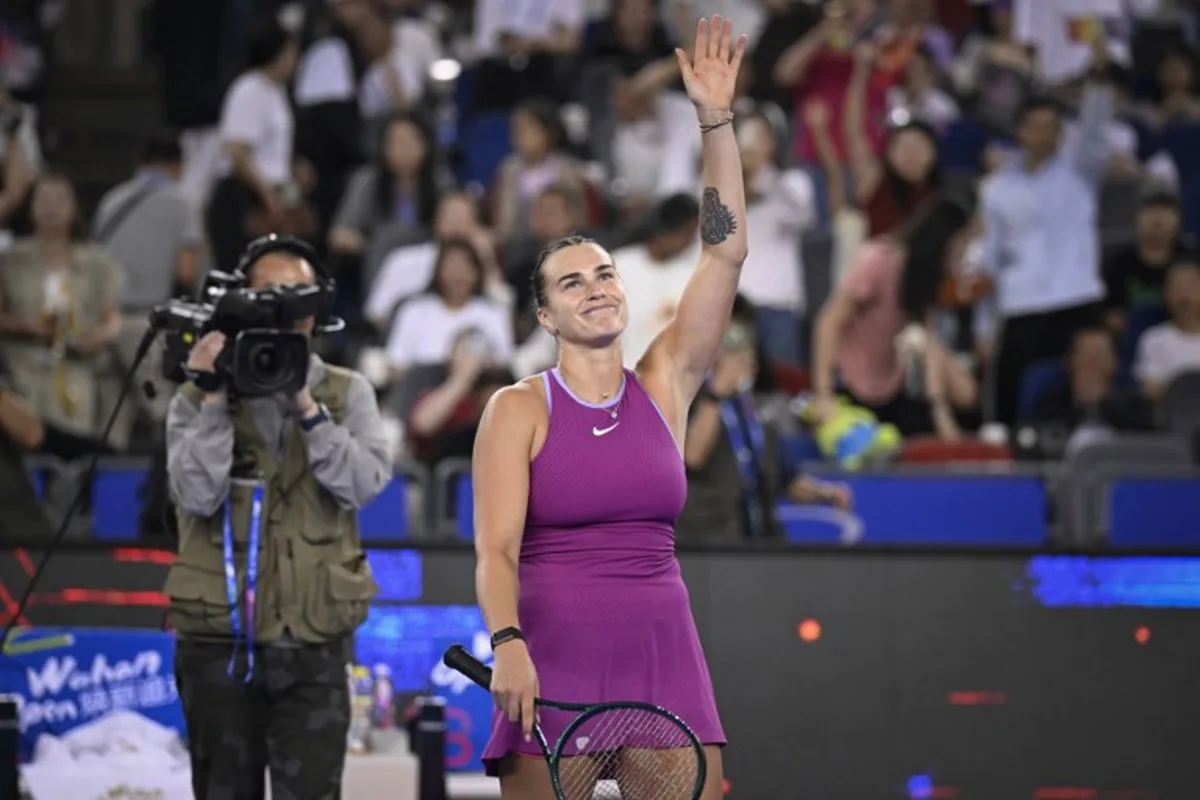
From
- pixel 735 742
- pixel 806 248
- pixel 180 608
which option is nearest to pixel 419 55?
pixel 806 248

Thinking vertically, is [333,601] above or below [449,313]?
below

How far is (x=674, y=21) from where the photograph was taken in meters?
15.0

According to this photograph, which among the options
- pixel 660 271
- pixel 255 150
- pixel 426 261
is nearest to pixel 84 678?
pixel 660 271

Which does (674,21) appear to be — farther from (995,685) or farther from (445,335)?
(995,685)

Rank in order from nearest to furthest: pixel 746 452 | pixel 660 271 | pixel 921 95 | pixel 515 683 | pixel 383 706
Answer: pixel 515 683, pixel 383 706, pixel 746 452, pixel 660 271, pixel 921 95

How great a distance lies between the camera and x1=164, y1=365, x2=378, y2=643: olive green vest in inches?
229

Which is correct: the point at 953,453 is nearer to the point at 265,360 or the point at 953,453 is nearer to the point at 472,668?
the point at 265,360

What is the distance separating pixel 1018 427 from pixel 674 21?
4.32m

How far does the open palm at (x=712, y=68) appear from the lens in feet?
17.6

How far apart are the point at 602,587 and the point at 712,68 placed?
1345 millimetres

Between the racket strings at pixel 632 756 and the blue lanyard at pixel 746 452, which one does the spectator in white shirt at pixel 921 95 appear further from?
the racket strings at pixel 632 756

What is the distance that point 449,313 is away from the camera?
11.5 metres

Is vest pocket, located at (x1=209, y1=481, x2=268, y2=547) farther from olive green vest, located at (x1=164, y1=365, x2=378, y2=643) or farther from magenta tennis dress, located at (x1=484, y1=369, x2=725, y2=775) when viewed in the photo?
magenta tennis dress, located at (x1=484, y1=369, x2=725, y2=775)

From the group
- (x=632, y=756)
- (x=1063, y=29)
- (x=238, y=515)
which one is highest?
(x=1063, y=29)
